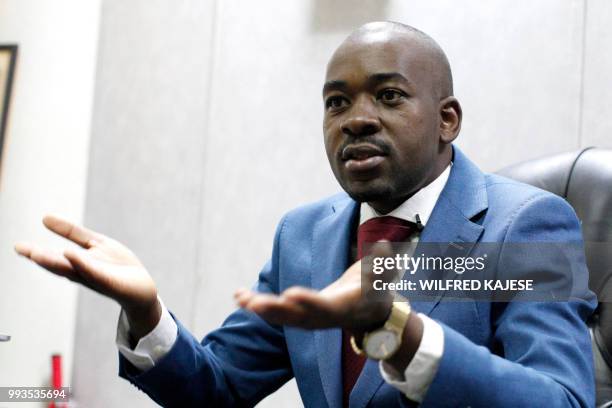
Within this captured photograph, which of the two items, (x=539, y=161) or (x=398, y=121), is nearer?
(x=398, y=121)

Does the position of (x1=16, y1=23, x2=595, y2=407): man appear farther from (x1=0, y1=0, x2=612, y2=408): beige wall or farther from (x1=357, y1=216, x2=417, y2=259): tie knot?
(x1=0, y1=0, x2=612, y2=408): beige wall

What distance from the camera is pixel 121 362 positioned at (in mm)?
1359

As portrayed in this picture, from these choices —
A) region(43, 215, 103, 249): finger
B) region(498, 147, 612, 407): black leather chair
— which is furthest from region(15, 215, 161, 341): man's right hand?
region(498, 147, 612, 407): black leather chair

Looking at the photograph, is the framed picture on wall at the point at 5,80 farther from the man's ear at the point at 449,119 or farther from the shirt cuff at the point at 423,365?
the shirt cuff at the point at 423,365

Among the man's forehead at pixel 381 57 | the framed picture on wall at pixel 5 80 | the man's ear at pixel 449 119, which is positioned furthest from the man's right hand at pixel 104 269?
the framed picture on wall at pixel 5 80

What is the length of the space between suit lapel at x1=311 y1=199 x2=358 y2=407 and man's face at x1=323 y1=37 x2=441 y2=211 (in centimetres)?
12

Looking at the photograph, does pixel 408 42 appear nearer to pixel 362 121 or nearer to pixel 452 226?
pixel 362 121

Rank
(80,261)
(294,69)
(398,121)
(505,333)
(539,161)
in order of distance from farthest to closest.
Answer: (294,69) → (539,161) → (398,121) → (505,333) → (80,261)

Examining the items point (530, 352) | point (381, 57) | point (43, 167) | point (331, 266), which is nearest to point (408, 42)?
point (381, 57)

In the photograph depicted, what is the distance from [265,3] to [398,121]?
1473 mm

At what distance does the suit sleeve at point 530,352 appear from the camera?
3.51ft

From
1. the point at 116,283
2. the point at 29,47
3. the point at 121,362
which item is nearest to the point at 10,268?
the point at 29,47

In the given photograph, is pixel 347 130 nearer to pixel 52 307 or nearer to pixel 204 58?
pixel 204 58

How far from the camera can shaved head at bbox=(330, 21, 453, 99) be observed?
57.7 inches
